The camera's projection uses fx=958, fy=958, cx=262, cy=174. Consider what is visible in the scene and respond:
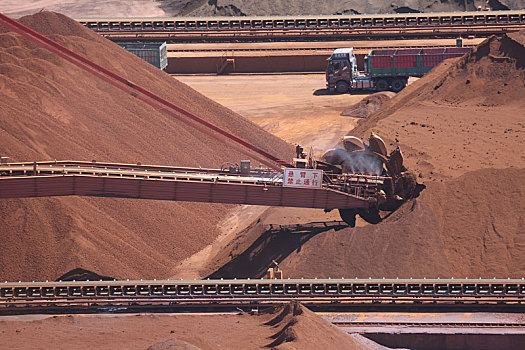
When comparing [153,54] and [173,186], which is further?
[153,54]

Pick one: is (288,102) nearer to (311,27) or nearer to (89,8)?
(311,27)

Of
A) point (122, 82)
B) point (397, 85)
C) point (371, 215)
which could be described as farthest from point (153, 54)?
point (371, 215)

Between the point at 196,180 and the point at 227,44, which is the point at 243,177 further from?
the point at 227,44

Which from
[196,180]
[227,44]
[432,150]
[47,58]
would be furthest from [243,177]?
[227,44]

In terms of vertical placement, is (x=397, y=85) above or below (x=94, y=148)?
above

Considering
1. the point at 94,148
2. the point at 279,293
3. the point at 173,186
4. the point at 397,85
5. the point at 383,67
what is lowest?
the point at 279,293

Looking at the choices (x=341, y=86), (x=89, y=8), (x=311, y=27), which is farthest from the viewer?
(x=89, y=8)

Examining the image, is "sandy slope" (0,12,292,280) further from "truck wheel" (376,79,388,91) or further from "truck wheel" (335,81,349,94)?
"truck wheel" (376,79,388,91)

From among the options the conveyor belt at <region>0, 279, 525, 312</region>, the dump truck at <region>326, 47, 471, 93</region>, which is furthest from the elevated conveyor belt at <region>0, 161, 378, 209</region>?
the dump truck at <region>326, 47, 471, 93</region>

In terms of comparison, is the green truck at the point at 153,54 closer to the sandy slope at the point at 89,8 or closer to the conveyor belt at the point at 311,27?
the conveyor belt at the point at 311,27
